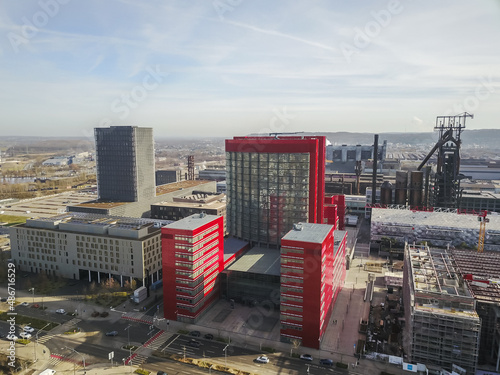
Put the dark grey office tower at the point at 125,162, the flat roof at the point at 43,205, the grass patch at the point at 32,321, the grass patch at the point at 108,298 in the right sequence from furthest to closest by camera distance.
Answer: the flat roof at the point at 43,205 → the dark grey office tower at the point at 125,162 → the grass patch at the point at 108,298 → the grass patch at the point at 32,321

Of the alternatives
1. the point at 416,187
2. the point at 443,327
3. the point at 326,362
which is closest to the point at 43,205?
the point at 326,362

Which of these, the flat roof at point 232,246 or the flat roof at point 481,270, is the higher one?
the flat roof at point 481,270

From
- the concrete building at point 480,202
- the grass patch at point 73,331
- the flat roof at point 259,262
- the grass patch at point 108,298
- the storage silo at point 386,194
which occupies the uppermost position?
the storage silo at point 386,194

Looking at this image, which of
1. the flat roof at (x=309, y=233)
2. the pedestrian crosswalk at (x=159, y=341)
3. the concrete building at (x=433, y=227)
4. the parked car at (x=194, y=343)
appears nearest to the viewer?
the pedestrian crosswalk at (x=159, y=341)

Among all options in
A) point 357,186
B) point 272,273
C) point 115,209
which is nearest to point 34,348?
point 272,273

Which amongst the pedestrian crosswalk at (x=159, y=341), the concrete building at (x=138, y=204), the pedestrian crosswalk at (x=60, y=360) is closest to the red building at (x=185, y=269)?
the pedestrian crosswalk at (x=159, y=341)

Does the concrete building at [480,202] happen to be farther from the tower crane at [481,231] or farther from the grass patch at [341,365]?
the grass patch at [341,365]
